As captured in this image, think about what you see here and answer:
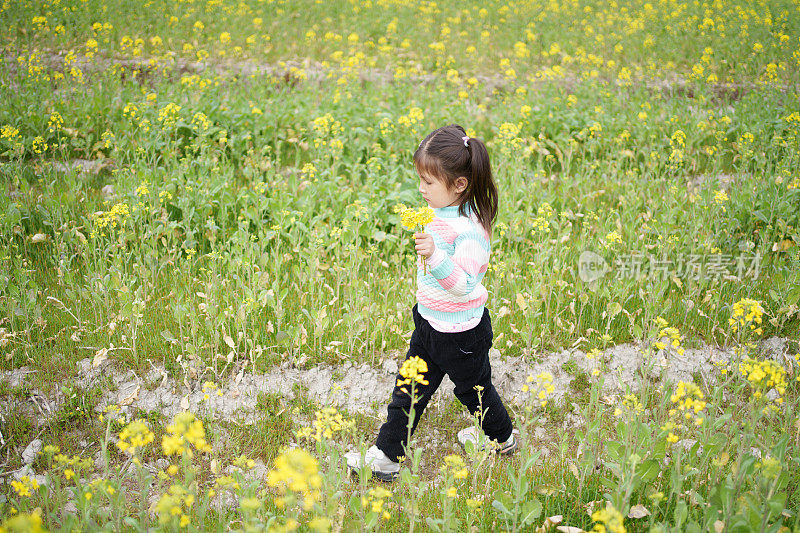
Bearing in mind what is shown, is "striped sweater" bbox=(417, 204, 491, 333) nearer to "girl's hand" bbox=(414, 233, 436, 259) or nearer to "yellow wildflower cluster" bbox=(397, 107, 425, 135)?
"girl's hand" bbox=(414, 233, 436, 259)

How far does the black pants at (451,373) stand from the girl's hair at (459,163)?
0.51 meters

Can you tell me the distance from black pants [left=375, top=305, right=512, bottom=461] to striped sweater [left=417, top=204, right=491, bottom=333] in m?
0.06

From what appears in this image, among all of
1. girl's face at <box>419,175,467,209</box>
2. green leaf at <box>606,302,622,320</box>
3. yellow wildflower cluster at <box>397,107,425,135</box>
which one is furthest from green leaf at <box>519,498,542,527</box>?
yellow wildflower cluster at <box>397,107,425,135</box>

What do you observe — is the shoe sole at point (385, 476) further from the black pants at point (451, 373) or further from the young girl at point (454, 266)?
the young girl at point (454, 266)

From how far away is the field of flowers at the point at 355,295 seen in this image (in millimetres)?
2176

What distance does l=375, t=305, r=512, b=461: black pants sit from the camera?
2533 millimetres

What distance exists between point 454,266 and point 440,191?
35 centimetres

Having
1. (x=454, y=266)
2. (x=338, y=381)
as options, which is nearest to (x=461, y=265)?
(x=454, y=266)

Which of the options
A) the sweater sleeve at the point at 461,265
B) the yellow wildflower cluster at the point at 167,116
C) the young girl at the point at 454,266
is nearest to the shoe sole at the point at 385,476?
the young girl at the point at 454,266

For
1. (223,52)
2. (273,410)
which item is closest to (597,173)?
(273,410)

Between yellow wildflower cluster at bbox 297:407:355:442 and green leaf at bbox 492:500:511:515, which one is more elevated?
yellow wildflower cluster at bbox 297:407:355:442

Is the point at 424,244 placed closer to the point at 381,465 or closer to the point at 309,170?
the point at 381,465

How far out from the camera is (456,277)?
7.55ft

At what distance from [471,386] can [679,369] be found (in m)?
1.77
